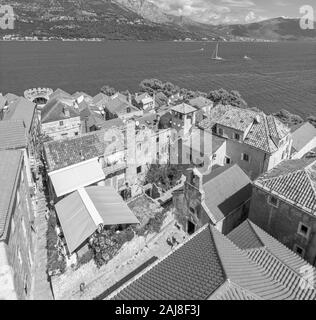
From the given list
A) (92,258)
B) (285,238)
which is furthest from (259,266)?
(92,258)

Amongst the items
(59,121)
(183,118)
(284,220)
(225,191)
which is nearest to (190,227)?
(225,191)

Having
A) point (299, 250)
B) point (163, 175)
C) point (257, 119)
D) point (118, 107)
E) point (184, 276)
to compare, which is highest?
point (257, 119)

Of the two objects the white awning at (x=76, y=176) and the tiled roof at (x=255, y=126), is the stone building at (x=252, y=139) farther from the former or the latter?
the white awning at (x=76, y=176)

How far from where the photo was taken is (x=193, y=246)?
63.9 feet

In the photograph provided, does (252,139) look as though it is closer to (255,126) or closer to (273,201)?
(255,126)

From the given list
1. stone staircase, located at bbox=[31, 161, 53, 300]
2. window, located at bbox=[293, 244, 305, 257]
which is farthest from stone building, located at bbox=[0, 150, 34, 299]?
window, located at bbox=[293, 244, 305, 257]

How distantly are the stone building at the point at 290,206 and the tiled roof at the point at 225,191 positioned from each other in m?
3.22

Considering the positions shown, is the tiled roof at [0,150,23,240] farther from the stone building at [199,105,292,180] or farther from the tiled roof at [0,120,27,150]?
the stone building at [199,105,292,180]

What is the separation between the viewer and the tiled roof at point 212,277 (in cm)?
1478

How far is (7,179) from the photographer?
23.8m

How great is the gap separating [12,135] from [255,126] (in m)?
31.8

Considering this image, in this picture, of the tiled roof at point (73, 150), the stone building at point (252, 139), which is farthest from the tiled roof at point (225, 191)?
the tiled roof at point (73, 150)

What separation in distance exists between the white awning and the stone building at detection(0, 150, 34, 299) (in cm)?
531
